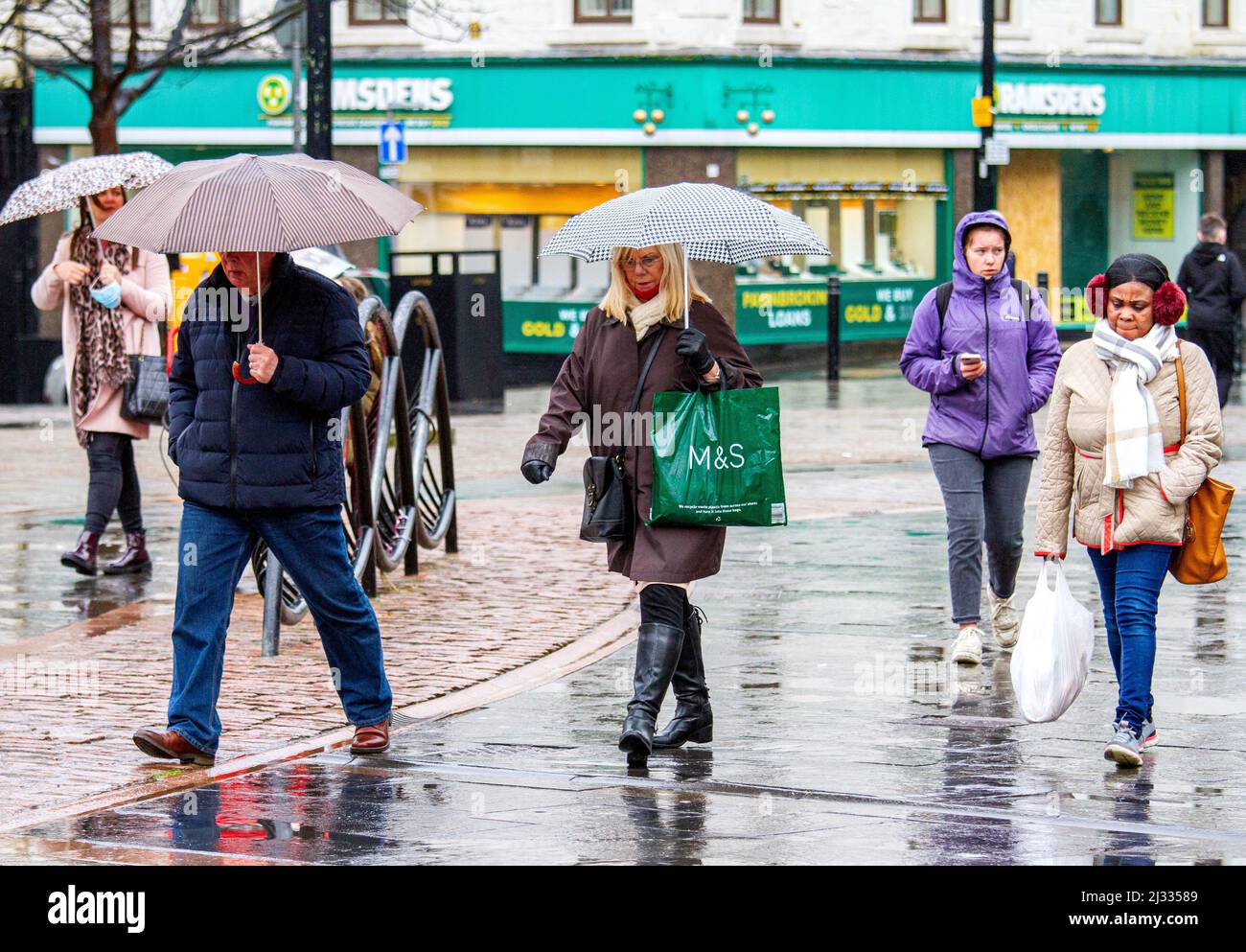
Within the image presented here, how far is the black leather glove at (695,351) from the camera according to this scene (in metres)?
6.80

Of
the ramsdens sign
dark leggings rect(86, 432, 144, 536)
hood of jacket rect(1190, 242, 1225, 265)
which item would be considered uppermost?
the ramsdens sign

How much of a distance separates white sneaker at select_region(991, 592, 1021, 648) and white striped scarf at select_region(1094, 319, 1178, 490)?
7.08 feet

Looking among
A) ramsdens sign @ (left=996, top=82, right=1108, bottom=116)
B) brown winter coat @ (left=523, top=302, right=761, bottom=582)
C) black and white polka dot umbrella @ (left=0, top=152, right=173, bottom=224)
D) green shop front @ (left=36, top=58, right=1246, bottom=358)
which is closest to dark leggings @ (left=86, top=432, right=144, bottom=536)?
black and white polka dot umbrella @ (left=0, top=152, right=173, bottom=224)

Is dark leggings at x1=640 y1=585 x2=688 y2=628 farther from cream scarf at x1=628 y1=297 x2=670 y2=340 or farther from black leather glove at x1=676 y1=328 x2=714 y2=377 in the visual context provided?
cream scarf at x1=628 y1=297 x2=670 y2=340

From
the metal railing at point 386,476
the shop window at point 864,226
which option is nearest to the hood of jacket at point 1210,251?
the metal railing at point 386,476

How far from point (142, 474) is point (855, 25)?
1597cm

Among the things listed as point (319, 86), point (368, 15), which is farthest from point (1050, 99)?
point (319, 86)

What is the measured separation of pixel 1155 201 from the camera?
3266 centimetres

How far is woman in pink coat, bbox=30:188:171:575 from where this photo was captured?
1083cm

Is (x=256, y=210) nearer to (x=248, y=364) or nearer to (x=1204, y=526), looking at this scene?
(x=248, y=364)

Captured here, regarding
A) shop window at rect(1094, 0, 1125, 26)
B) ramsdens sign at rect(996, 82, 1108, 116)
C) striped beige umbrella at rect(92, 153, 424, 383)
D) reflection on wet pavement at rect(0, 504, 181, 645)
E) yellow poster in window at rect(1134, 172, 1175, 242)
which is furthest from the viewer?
yellow poster in window at rect(1134, 172, 1175, 242)

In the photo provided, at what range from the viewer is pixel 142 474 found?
640 inches
